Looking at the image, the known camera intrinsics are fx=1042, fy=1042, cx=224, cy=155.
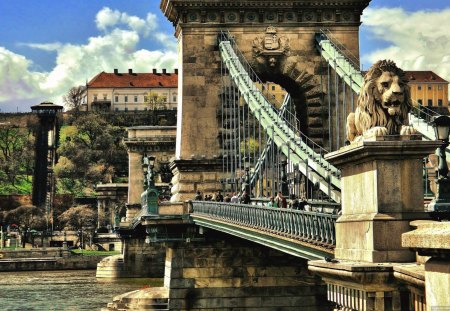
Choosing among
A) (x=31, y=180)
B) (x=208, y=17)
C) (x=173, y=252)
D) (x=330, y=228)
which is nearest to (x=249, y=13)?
(x=208, y=17)

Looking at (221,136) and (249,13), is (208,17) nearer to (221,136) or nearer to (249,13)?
(249,13)

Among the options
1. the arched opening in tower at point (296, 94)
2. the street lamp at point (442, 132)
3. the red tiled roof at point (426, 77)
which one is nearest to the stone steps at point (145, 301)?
the arched opening in tower at point (296, 94)

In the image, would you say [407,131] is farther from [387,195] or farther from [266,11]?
[266,11]

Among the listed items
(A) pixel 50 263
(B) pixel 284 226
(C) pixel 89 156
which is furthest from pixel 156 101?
(B) pixel 284 226

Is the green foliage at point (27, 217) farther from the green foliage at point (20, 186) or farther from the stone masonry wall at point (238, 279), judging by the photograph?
the stone masonry wall at point (238, 279)

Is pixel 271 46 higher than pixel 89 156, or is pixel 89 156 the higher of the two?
pixel 89 156

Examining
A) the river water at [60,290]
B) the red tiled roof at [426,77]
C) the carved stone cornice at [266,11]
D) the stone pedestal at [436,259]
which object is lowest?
the river water at [60,290]

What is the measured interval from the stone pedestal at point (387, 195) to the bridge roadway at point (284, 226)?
8.67 ft

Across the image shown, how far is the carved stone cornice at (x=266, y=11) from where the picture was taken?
41656mm

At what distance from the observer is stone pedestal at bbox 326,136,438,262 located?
44.9 ft

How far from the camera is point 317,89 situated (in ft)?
139

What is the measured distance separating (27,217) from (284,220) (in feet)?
394

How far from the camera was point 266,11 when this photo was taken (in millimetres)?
42281

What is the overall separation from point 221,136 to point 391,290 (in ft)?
95.2
